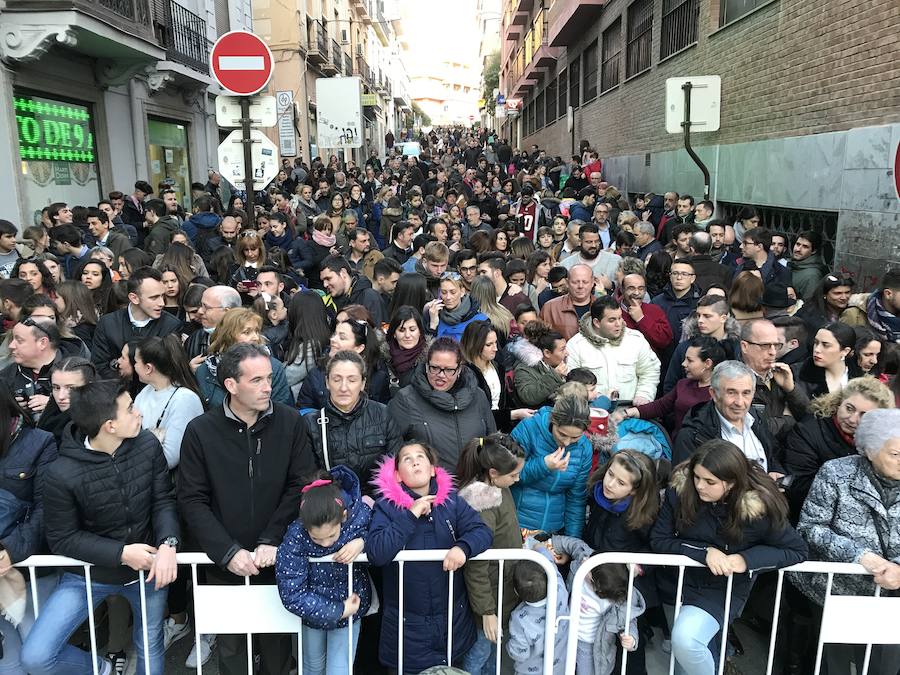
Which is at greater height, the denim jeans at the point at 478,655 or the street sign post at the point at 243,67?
the street sign post at the point at 243,67

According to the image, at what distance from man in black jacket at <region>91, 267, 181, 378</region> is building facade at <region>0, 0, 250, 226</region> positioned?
22.3 ft

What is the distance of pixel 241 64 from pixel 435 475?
15.7ft

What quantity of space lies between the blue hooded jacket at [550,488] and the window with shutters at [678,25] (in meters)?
11.4

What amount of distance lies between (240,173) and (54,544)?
4468 mm

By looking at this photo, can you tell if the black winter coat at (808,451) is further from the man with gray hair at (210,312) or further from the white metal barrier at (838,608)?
the man with gray hair at (210,312)

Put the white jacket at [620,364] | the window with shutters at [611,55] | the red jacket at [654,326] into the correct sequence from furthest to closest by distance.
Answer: the window with shutters at [611,55], the red jacket at [654,326], the white jacket at [620,364]

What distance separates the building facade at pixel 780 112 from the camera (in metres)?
7.01

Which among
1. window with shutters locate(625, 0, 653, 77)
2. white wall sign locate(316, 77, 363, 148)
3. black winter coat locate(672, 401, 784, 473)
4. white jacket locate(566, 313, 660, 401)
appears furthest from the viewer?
white wall sign locate(316, 77, 363, 148)

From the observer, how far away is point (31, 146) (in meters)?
11.0

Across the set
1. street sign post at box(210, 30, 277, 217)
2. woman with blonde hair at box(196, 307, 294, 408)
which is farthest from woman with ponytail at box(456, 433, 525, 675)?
street sign post at box(210, 30, 277, 217)

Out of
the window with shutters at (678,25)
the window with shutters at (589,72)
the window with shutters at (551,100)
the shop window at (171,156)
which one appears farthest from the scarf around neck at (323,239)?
the window with shutters at (551,100)

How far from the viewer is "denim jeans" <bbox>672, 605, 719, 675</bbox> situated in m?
3.15

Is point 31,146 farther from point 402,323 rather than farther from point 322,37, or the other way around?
point 322,37

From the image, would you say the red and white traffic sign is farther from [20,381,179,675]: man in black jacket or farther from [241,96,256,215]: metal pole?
[20,381,179,675]: man in black jacket
